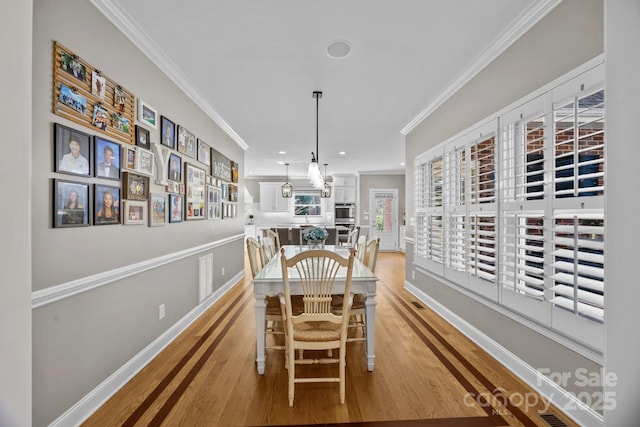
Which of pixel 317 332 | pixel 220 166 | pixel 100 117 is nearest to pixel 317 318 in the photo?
pixel 317 332

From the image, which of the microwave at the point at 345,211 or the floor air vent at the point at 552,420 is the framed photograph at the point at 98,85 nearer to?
the floor air vent at the point at 552,420

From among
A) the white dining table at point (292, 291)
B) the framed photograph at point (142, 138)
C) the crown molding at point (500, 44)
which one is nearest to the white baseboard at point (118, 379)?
the white dining table at point (292, 291)

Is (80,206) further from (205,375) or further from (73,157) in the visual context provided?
(205,375)

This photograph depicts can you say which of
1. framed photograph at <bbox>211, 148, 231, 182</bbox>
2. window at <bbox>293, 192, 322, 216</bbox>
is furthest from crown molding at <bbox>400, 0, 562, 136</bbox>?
window at <bbox>293, 192, 322, 216</bbox>

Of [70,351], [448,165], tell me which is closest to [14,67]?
[70,351]

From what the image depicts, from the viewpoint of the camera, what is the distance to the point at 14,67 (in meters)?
0.79

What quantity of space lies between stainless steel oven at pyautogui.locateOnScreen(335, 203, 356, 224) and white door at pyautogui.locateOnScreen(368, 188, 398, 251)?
650 mm

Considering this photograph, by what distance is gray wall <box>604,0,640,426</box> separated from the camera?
24.5 inches

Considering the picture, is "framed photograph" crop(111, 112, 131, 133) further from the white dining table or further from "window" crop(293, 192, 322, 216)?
"window" crop(293, 192, 322, 216)

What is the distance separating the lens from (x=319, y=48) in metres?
2.36

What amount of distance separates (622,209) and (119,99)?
107 inches

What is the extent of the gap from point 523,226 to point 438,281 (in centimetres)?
166

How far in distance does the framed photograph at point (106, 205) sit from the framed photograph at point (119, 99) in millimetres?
592

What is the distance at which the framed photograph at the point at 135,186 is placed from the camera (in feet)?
6.73
